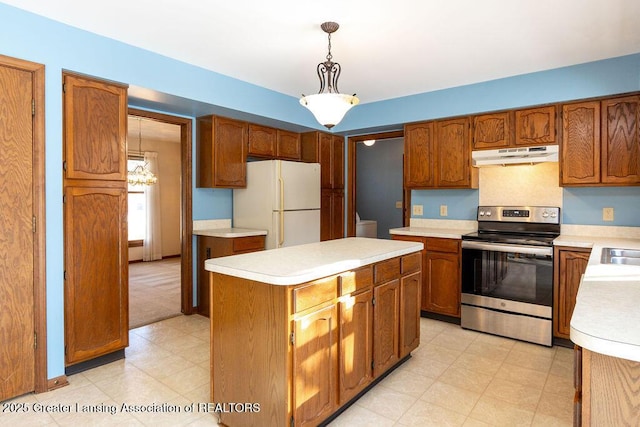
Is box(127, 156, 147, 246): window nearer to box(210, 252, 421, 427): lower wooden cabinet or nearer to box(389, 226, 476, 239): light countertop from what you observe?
box(389, 226, 476, 239): light countertop

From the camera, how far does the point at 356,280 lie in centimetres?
215

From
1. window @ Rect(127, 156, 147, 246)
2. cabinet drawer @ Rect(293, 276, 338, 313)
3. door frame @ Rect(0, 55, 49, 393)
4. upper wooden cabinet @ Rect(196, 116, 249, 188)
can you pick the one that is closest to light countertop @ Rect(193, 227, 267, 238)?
upper wooden cabinet @ Rect(196, 116, 249, 188)

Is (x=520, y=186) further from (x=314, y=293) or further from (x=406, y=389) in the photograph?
(x=314, y=293)

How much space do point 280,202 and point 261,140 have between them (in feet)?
2.71

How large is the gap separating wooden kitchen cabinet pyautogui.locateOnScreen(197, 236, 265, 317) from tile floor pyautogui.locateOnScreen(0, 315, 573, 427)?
726 millimetres

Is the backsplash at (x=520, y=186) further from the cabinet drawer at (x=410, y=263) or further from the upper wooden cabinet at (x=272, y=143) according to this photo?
the upper wooden cabinet at (x=272, y=143)

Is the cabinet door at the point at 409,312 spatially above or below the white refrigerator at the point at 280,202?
below

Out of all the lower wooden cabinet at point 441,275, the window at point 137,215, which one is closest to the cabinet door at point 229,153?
the lower wooden cabinet at point 441,275

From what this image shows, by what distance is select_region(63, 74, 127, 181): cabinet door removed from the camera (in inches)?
101

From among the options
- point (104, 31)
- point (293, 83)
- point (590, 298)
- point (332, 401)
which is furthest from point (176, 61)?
point (590, 298)

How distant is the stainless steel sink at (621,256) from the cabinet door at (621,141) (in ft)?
2.48

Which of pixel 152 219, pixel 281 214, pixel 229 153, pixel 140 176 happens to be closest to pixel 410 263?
pixel 281 214

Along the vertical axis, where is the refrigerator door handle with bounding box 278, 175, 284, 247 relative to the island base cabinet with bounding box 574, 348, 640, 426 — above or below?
above

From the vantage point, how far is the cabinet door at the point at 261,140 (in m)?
4.20
